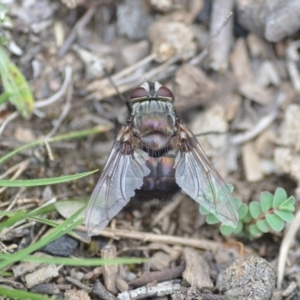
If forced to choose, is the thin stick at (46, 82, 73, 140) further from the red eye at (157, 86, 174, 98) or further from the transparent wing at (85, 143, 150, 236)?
the red eye at (157, 86, 174, 98)

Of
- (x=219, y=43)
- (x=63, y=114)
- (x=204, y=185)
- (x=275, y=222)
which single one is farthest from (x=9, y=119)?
(x=275, y=222)

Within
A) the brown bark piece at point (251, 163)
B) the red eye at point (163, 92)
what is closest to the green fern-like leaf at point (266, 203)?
the brown bark piece at point (251, 163)

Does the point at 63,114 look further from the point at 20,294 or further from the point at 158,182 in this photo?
the point at 20,294

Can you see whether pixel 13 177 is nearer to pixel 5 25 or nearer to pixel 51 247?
pixel 51 247

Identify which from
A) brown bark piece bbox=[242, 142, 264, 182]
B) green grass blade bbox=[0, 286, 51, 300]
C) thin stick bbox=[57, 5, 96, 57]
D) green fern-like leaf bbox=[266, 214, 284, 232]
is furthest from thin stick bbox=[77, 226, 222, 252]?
thin stick bbox=[57, 5, 96, 57]

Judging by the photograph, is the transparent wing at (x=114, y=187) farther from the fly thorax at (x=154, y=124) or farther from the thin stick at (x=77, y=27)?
the thin stick at (x=77, y=27)

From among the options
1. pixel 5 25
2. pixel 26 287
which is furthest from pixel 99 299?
pixel 5 25
